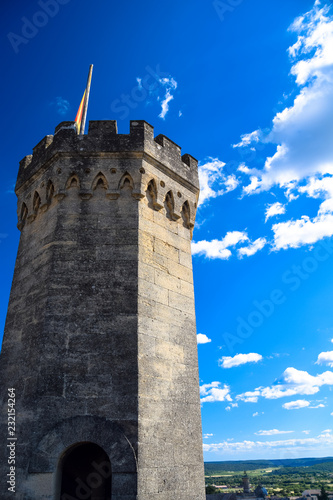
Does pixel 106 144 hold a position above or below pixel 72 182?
above

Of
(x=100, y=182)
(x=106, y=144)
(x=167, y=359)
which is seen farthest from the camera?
(x=106, y=144)

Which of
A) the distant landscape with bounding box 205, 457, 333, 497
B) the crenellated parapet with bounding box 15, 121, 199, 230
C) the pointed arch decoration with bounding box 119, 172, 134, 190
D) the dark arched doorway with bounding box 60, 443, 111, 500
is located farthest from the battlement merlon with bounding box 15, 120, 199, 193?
the distant landscape with bounding box 205, 457, 333, 497

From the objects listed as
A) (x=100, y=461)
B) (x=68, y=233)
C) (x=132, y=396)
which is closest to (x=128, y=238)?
(x=68, y=233)

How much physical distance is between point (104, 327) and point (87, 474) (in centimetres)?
203

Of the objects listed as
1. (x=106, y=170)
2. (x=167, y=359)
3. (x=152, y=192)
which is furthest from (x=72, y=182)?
(x=167, y=359)

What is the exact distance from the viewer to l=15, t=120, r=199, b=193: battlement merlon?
5852mm

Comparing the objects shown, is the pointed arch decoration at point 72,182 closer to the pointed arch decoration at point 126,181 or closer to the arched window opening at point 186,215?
the pointed arch decoration at point 126,181

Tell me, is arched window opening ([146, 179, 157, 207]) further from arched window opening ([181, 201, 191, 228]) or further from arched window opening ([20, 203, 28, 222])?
arched window opening ([20, 203, 28, 222])

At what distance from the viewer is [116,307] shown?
4961 millimetres

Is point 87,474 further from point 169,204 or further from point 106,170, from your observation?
point 106,170

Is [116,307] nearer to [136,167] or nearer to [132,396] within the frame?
[132,396]

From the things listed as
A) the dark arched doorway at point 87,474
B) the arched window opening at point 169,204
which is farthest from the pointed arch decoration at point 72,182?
the dark arched doorway at point 87,474

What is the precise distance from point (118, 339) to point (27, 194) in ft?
11.4

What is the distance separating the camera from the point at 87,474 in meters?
4.85
